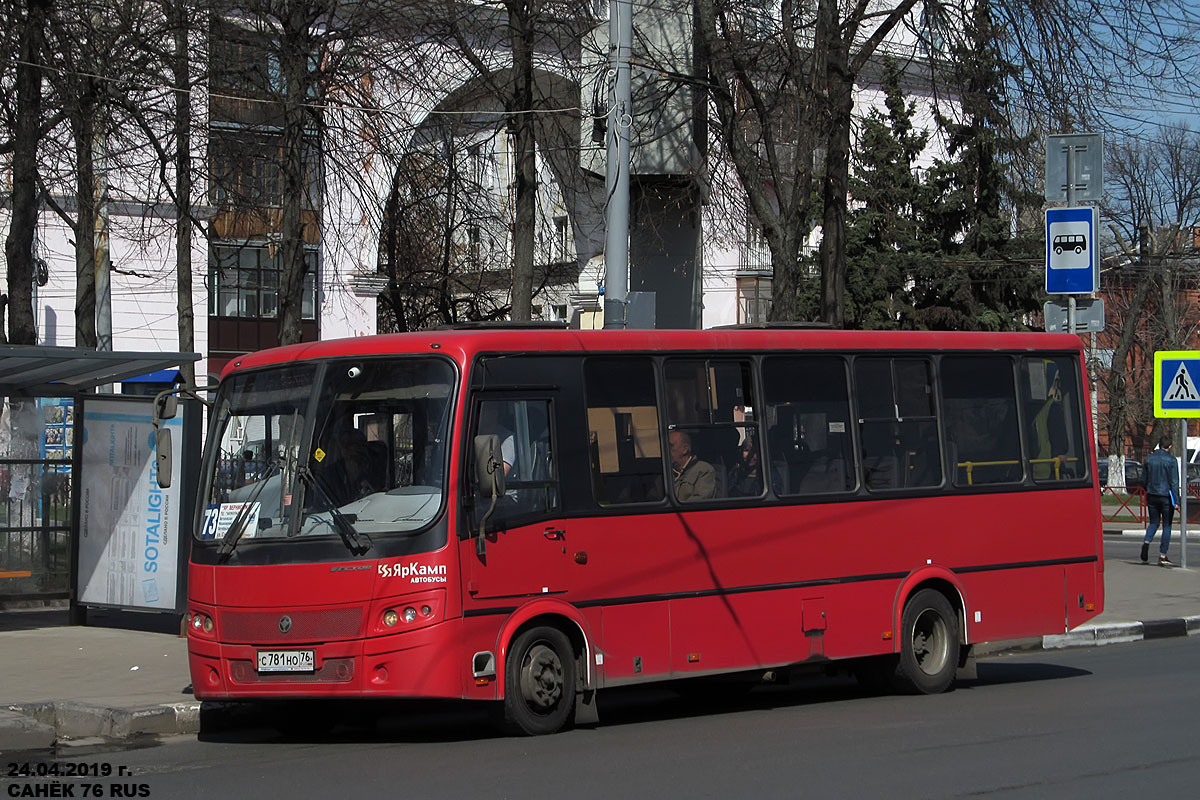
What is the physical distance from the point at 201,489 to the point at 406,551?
198 centimetres

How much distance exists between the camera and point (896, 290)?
42.3 metres

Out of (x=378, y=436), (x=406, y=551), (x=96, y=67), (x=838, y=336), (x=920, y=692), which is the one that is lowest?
(x=920, y=692)

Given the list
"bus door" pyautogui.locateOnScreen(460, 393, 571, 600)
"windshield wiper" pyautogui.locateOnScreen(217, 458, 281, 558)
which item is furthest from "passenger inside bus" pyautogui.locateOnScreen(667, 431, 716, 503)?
"windshield wiper" pyautogui.locateOnScreen(217, 458, 281, 558)

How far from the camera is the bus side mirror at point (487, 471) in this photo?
10.1m

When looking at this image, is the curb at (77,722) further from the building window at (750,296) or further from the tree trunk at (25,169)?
the building window at (750,296)

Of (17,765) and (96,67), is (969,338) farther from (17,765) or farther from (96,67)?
(96,67)

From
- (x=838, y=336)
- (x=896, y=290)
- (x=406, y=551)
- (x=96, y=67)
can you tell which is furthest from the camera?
(x=896, y=290)

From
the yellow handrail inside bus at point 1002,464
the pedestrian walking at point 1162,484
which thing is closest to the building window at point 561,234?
the pedestrian walking at point 1162,484

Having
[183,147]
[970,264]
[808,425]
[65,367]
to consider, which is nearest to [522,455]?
[808,425]

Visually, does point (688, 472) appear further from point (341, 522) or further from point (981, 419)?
point (981, 419)

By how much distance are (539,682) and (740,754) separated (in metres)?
1.63

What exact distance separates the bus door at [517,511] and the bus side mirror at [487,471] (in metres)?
0.02

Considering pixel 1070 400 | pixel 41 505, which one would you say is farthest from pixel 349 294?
pixel 1070 400

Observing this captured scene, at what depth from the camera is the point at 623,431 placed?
37.1 ft
